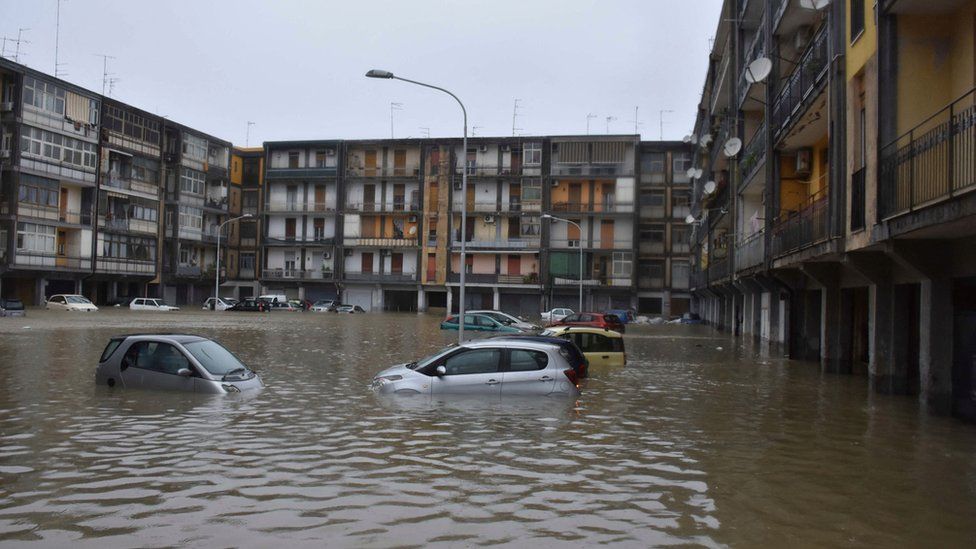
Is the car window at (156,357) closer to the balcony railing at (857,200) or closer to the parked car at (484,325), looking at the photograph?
the balcony railing at (857,200)

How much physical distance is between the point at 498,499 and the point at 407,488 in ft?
3.27

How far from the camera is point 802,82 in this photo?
2108 cm

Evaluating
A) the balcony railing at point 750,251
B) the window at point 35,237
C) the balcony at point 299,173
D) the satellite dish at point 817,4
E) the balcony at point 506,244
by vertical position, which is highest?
the balcony at point 299,173

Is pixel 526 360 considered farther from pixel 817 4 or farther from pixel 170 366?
pixel 817 4

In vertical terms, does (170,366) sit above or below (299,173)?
below

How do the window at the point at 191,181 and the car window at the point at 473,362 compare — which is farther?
the window at the point at 191,181

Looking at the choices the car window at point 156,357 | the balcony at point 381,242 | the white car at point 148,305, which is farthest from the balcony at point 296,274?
the car window at point 156,357

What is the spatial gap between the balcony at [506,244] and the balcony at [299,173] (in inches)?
572

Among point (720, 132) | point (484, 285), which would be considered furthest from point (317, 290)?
point (720, 132)

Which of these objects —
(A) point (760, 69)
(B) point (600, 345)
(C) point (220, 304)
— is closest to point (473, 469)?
(B) point (600, 345)

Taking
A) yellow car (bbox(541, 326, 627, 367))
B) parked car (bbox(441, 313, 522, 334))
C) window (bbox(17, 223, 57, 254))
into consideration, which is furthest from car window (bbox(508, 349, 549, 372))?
window (bbox(17, 223, 57, 254))

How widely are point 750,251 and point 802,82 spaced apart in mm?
9264

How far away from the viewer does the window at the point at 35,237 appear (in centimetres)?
5581

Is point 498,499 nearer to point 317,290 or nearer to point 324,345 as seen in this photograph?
point 324,345
